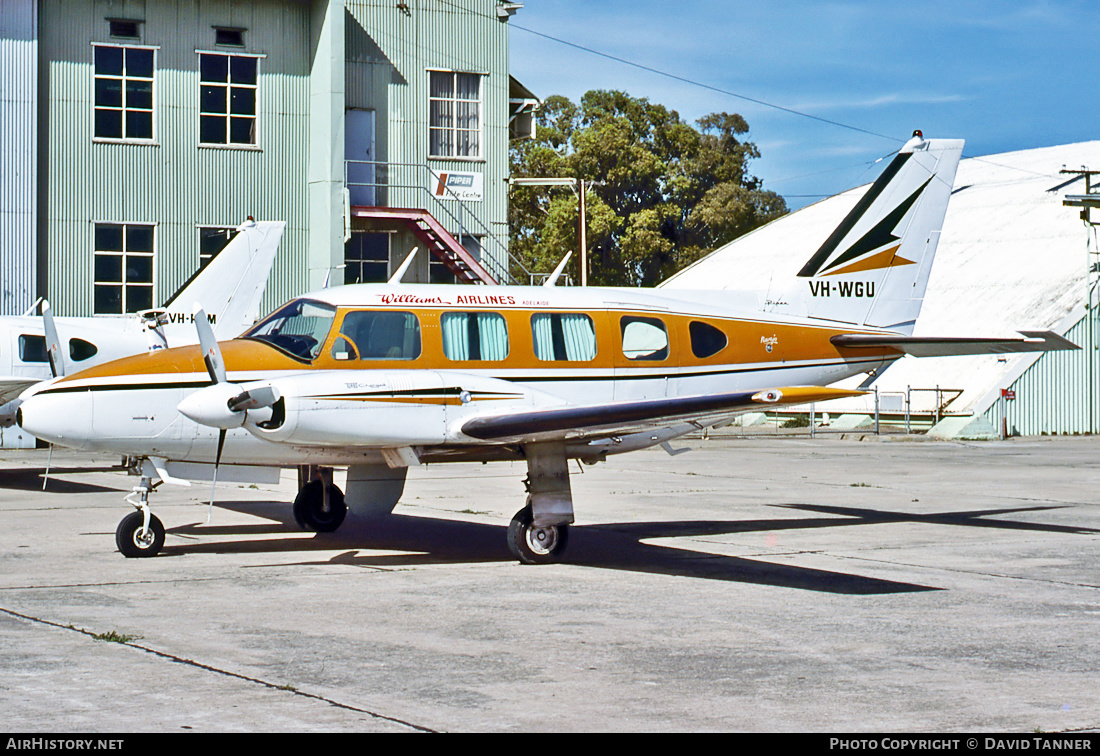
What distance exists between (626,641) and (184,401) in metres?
5.16

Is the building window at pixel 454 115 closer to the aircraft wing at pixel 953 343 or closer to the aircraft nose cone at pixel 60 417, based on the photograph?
the aircraft wing at pixel 953 343

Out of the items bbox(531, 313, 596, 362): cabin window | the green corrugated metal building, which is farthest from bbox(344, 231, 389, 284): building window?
bbox(531, 313, 596, 362): cabin window

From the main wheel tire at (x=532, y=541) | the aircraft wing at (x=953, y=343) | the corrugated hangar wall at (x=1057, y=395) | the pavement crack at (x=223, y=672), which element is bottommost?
the pavement crack at (x=223, y=672)

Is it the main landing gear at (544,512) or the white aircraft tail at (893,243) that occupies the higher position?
the white aircraft tail at (893,243)

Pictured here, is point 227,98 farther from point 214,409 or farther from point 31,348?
point 214,409

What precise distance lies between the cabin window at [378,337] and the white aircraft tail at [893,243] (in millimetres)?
6050

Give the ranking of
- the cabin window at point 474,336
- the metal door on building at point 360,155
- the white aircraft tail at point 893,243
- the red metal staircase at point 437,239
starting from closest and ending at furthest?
the cabin window at point 474,336 < the white aircraft tail at point 893,243 < the red metal staircase at point 437,239 < the metal door on building at point 360,155

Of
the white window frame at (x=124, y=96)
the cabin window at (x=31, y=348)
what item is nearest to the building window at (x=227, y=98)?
the white window frame at (x=124, y=96)

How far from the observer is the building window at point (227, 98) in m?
35.8

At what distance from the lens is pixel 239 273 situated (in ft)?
82.5

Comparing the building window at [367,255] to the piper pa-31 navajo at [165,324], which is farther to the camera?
the building window at [367,255]

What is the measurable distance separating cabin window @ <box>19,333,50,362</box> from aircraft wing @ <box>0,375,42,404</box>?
4.13 feet

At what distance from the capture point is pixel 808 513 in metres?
18.1

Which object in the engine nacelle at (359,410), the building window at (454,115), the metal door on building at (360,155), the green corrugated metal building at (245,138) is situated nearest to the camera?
the engine nacelle at (359,410)
